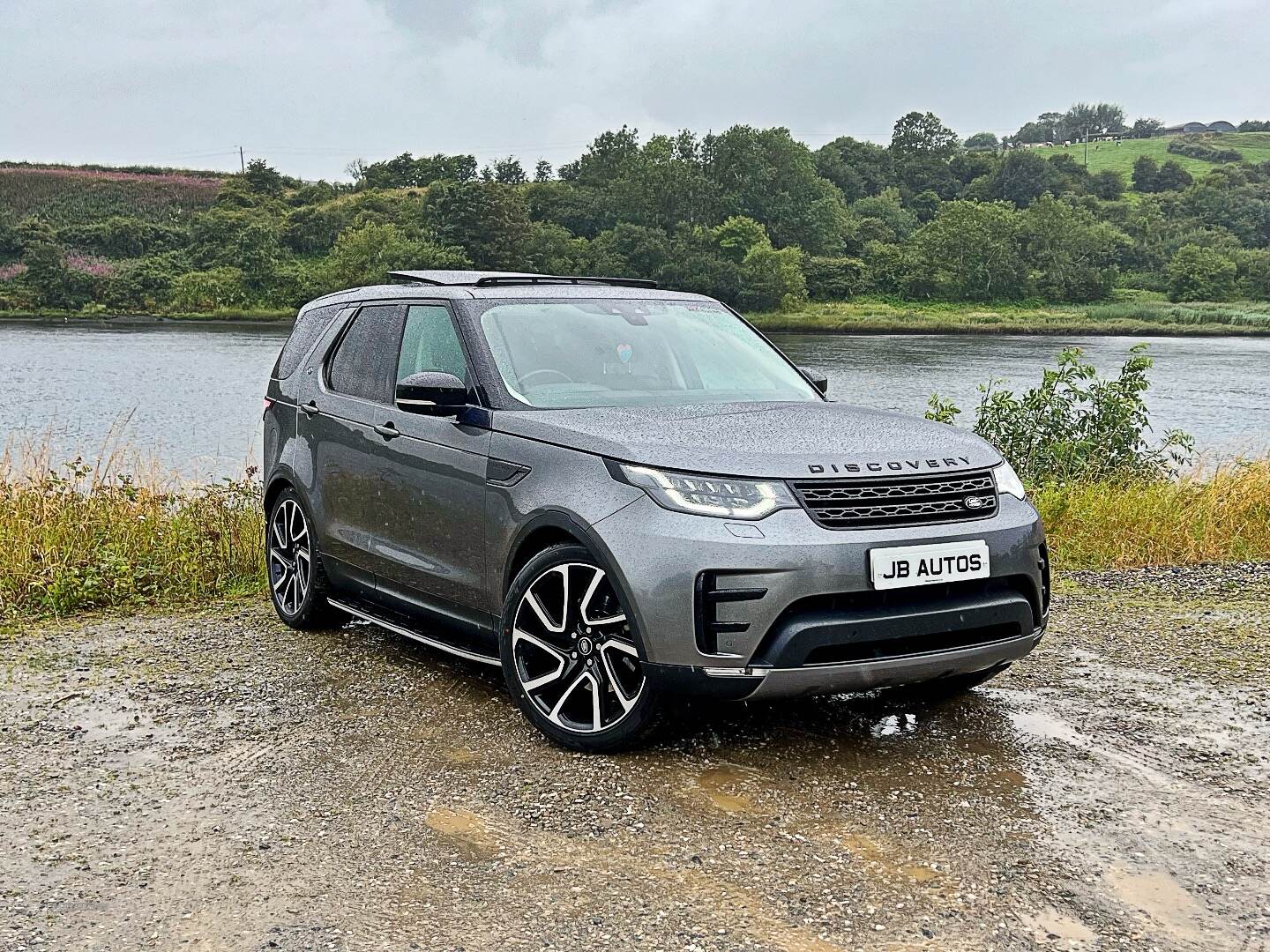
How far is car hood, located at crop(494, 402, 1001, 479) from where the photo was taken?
14.3 feet

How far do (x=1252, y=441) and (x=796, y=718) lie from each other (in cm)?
2428

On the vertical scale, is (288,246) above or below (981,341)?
above

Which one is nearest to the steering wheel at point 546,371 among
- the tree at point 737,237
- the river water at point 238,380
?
the river water at point 238,380

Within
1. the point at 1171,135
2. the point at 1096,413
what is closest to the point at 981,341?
the point at 1096,413

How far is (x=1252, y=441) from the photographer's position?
86.2 feet

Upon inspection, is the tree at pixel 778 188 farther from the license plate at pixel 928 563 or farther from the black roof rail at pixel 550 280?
the license plate at pixel 928 563

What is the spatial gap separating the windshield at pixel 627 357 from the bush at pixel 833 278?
321 feet

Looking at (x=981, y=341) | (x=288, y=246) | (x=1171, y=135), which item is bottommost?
(x=981, y=341)

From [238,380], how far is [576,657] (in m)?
44.0

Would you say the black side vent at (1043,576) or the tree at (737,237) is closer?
the black side vent at (1043,576)

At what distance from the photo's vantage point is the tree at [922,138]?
16675cm

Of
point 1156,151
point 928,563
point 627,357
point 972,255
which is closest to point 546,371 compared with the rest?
point 627,357

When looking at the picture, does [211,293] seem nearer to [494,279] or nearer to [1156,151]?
[494,279]

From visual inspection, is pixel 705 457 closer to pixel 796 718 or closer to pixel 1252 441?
pixel 796 718
